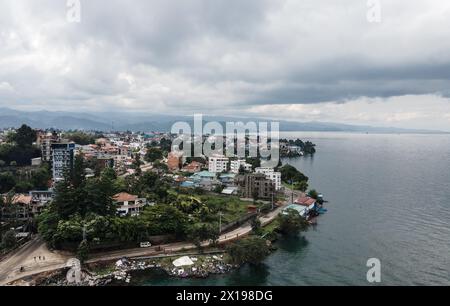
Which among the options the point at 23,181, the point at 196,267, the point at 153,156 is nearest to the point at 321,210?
the point at 196,267

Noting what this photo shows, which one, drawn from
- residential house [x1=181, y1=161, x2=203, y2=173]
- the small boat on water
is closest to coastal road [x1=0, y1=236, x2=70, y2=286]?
the small boat on water

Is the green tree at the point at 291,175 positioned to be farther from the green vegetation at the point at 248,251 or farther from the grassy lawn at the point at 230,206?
the green vegetation at the point at 248,251

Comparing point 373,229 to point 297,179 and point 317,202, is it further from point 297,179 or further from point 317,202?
point 297,179

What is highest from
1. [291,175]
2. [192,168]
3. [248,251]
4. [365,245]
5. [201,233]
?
[192,168]

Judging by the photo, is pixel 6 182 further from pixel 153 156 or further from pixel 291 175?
pixel 291 175

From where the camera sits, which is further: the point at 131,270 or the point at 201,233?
the point at 201,233

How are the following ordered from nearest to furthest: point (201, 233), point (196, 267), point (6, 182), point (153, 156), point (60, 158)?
point (196, 267)
point (201, 233)
point (6, 182)
point (60, 158)
point (153, 156)
